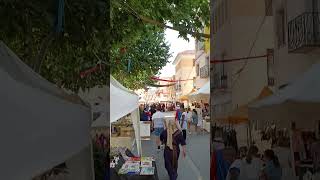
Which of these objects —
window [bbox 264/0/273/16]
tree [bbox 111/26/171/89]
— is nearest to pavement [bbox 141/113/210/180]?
tree [bbox 111/26/171/89]

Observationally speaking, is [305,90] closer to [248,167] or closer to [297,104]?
[297,104]

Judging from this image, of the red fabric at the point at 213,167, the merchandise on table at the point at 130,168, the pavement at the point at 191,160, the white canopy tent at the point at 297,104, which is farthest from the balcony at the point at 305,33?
the pavement at the point at 191,160

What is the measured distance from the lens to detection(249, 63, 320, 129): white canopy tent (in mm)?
3942

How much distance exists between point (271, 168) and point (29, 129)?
4.24 meters

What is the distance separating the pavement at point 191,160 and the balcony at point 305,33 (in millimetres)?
7789

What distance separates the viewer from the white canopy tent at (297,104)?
155 inches

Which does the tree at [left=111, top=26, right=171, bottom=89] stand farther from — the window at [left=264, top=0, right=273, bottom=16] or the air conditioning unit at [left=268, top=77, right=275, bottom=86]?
the air conditioning unit at [left=268, top=77, right=275, bottom=86]

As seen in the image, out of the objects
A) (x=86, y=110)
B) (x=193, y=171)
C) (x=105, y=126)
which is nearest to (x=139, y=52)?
(x=193, y=171)

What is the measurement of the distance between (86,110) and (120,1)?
627cm

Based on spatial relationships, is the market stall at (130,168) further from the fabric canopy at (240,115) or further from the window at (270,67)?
the window at (270,67)

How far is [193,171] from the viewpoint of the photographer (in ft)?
44.8

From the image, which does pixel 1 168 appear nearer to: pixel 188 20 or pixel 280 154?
pixel 280 154

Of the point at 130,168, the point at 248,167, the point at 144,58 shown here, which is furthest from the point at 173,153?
the point at 144,58

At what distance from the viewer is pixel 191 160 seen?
51.7ft
